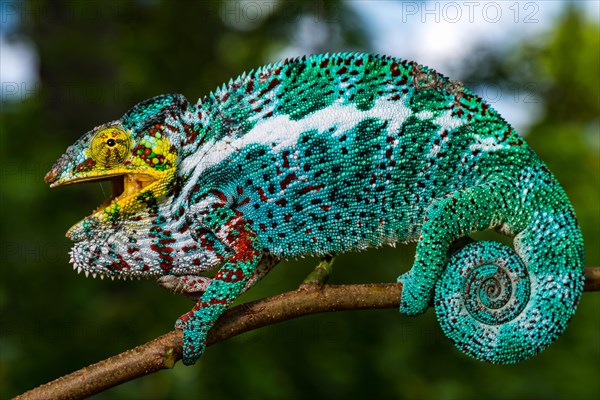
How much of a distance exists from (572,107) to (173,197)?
8.62m

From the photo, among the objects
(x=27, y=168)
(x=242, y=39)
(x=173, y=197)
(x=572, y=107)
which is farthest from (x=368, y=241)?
(x=572, y=107)

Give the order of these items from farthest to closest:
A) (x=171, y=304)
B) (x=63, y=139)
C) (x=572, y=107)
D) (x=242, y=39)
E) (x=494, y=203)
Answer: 1. (x=572, y=107)
2. (x=242, y=39)
3. (x=63, y=139)
4. (x=171, y=304)
5. (x=494, y=203)

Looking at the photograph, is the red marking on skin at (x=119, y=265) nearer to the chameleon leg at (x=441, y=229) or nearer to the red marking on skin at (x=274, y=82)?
the red marking on skin at (x=274, y=82)

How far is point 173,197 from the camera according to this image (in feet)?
8.24

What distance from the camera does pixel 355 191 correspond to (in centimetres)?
244

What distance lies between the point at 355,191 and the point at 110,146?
2.80ft

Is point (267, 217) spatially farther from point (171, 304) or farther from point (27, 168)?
point (27, 168)

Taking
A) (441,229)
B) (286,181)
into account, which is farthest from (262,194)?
(441,229)

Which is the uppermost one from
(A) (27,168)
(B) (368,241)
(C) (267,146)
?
(C) (267,146)

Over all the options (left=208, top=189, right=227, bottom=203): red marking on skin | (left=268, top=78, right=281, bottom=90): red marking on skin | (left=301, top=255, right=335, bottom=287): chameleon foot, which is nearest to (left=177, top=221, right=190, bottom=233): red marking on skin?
(left=208, top=189, right=227, bottom=203): red marking on skin

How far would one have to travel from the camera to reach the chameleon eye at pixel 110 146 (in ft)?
7.78

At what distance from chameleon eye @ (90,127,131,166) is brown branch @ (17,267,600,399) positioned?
0.62 meters

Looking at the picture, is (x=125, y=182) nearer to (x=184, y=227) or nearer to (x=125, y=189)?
(x=125, y=189)

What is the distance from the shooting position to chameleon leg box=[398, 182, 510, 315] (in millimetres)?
2358
